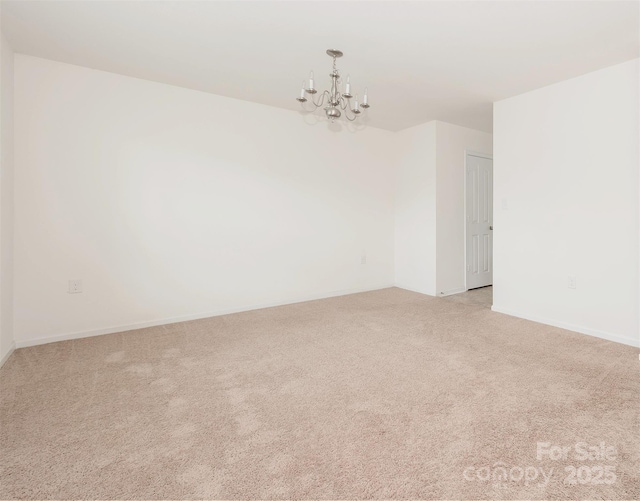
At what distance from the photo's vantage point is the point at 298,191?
14.4ft

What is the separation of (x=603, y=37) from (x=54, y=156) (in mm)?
4402

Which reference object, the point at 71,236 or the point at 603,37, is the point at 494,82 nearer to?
the point at 603,37

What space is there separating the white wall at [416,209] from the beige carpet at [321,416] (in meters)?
1.80

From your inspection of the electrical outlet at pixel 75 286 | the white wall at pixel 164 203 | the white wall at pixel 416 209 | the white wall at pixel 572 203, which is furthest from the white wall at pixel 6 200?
the white wall at pixel 572 203

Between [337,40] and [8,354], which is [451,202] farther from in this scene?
[8,354]

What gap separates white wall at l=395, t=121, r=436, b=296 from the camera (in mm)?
4758

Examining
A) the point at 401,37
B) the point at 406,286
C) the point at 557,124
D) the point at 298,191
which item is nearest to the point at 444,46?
the point at 401,37

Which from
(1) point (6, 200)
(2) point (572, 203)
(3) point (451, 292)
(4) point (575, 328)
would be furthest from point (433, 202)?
(1) point (6, 200)

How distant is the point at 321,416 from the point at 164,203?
2.66 metres

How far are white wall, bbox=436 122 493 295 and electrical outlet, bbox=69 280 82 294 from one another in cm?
407

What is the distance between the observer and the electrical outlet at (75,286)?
3.12m

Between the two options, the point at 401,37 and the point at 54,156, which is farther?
the point at 54,156

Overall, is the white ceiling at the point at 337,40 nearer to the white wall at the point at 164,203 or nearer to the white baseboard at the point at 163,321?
the white wall at the point at 164,203

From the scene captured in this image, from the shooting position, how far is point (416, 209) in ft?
16.4
